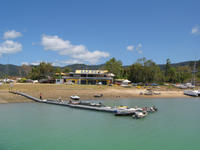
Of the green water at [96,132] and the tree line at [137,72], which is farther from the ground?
the tree line at [137,72]

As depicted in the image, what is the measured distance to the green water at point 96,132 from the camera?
20406 millimetres

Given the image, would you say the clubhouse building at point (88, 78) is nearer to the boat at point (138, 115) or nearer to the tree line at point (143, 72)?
the tree line at point (143, 72)

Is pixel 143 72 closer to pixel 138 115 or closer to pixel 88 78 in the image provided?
pixel 88 78

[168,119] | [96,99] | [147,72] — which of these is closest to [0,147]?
[168,119]

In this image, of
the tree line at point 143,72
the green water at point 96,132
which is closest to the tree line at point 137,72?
the tree line at point 143,72

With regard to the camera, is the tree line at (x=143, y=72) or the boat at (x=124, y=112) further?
the tree line at (x=143, y=72)

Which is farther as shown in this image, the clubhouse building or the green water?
the clubhouse building

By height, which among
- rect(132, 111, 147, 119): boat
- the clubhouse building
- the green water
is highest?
the clubhouse building

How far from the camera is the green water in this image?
20.4 meters

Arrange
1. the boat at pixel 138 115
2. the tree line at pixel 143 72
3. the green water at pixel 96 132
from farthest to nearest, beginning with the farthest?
1. the tree line at pixel 143 72
2. the boat at pixel 138 115
3. the green water at pixel 96 132

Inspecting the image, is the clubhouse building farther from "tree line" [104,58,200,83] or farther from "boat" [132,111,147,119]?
"boat" [132,111,147,119]

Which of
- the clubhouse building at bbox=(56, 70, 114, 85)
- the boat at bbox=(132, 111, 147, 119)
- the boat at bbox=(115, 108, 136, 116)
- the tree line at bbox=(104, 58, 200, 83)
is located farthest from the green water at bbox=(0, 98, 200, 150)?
the tree line at bbox=(104, 58, 200, 83)

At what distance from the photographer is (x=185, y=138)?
22812 mm

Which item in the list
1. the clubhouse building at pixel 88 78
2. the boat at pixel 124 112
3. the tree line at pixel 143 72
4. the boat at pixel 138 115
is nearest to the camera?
the boat at pixel 138 115
